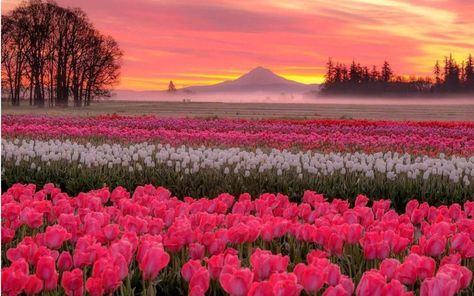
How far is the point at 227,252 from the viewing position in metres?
3.78

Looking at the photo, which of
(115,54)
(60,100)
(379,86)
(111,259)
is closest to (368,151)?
(111,259)

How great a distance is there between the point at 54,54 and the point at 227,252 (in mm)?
66004

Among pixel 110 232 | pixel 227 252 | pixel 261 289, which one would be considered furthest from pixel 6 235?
pixel 261 289

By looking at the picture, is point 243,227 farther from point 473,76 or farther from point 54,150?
point 473,76

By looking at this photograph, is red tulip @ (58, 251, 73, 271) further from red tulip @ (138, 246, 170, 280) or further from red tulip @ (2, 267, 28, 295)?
red tulip @ (2, 267, 28, 295)

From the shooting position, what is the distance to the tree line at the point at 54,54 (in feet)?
208

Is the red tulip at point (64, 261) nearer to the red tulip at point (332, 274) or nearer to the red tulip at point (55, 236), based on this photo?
the red tulip at point (55, 236)

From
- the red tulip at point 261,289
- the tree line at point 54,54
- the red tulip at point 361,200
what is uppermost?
the tree line at point 54,54

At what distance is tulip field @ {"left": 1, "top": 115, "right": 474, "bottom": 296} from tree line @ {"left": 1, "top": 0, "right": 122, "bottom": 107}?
53.9 metres

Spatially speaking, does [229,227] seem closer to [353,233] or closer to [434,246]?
[353,233]

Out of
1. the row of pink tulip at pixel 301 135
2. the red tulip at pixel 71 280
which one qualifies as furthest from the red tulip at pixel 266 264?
the row of pink tulip at pixel 301 135

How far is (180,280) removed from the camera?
3.62m

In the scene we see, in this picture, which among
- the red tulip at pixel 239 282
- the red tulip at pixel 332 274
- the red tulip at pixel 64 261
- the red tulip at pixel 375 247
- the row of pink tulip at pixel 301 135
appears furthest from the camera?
the row of pink tulip at pixel 301 135

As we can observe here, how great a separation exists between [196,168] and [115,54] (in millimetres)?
63378
